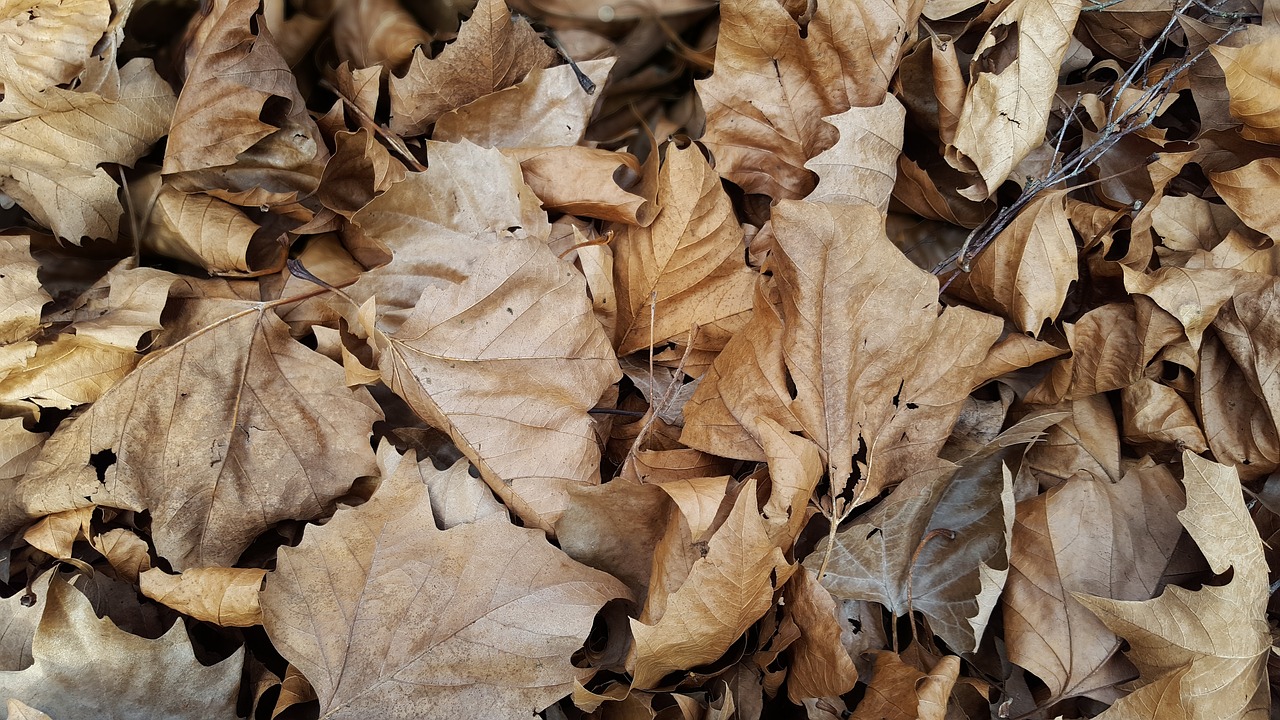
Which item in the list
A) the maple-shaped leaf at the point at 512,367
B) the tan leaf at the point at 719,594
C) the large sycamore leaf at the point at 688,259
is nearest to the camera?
the tan leaf at the point at 719,594

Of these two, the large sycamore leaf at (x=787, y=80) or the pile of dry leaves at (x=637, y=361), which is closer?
the pile of dry leaves at (x=637, y=361)

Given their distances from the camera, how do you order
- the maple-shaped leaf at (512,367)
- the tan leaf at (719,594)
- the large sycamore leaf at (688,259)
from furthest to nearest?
1. the large sycamore leaf at (688,259)
2. the maple-shaped leaf at (512,367)
3. the tan leaf at (719,594)

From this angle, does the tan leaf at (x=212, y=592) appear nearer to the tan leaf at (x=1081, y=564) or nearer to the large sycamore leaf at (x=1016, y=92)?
the tan leaf at (x=1081, y=564)

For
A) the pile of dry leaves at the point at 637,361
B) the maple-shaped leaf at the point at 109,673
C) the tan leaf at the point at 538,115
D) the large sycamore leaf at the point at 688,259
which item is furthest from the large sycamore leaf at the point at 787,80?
the maple-shaped leaf at the point at 109,673

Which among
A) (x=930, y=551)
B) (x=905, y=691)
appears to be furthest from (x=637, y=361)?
(x=905, y=691)

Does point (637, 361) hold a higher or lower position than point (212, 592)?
higher

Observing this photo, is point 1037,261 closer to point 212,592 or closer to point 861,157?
point 861,157

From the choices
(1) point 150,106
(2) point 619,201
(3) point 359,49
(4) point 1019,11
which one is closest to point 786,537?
(2) point 619,201
